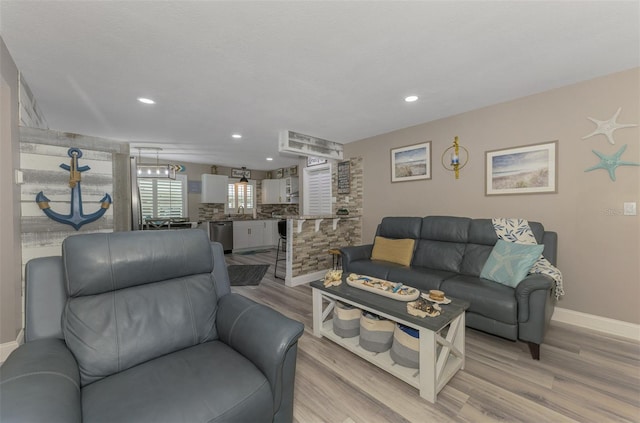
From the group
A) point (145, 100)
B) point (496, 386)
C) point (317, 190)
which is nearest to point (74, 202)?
point (145, 100)

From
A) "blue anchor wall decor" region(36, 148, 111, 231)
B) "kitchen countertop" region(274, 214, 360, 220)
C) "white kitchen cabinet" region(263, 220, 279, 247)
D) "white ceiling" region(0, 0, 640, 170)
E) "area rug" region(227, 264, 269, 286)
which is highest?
"white ceiling" region(0, 0, 640, 170)

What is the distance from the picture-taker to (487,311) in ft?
6.84

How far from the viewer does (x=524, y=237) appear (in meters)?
2.48

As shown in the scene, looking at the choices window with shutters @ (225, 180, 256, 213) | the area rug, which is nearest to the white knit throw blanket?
the area rug

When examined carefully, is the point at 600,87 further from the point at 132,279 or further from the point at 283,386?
the point at 132,279

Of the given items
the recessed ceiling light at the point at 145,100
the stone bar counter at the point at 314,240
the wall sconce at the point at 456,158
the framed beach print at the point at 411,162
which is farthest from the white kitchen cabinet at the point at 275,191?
the wall sconce at the point at 456,158

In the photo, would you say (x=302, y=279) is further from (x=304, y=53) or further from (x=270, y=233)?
(x=270, y=233)

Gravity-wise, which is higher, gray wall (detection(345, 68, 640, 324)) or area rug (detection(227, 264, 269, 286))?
gray wall (detection(345, 68, 640, 324))

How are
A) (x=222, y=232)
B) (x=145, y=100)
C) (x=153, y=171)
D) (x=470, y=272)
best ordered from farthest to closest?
(x=222, y=232)
(x=153, y=171)
(x=145, y=100)
(x=470, y=272)

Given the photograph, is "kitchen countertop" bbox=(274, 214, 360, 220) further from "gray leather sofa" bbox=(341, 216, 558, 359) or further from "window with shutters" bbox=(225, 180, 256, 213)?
"window with shutters" bbox=(225, 180, 256, 213)

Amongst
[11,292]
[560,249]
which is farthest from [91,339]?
[560,249]

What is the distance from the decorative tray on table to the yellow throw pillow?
105 centimetres

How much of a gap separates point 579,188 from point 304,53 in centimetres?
299

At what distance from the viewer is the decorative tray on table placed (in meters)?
1.89
